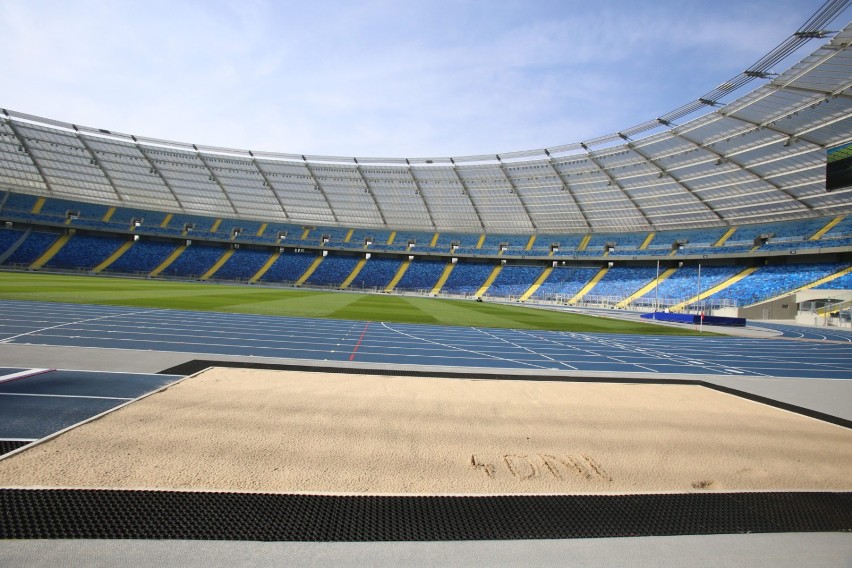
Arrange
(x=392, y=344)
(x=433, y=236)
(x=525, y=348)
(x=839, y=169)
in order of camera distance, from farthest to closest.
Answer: (x=433, y=236) → (x=839, y=169) → (x=525, y=348) → (x=392, y=344)

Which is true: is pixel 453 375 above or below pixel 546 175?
below

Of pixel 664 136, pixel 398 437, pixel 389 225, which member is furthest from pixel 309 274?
pixel 398 437

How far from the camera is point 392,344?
40.9 ft

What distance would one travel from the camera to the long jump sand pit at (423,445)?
11.5 feet

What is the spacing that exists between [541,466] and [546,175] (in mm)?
49071

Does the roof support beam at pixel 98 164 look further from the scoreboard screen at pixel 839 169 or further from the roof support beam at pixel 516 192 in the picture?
the scoreboard screen at pixel 839 169

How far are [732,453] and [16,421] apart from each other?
753 cm

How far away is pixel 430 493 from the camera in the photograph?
134 inches

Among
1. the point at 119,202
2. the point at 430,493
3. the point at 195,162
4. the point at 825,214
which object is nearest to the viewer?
the point at 430,493

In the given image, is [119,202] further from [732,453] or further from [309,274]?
[732,453]

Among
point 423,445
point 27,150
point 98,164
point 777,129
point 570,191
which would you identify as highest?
point 27,150

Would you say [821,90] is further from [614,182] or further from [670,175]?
[614,182]

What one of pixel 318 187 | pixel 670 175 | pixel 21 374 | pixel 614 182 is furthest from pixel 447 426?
pixel 318 187

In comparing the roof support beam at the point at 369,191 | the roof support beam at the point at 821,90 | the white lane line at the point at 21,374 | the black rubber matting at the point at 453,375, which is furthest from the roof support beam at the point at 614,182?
the white lane line at the point at 21,374
